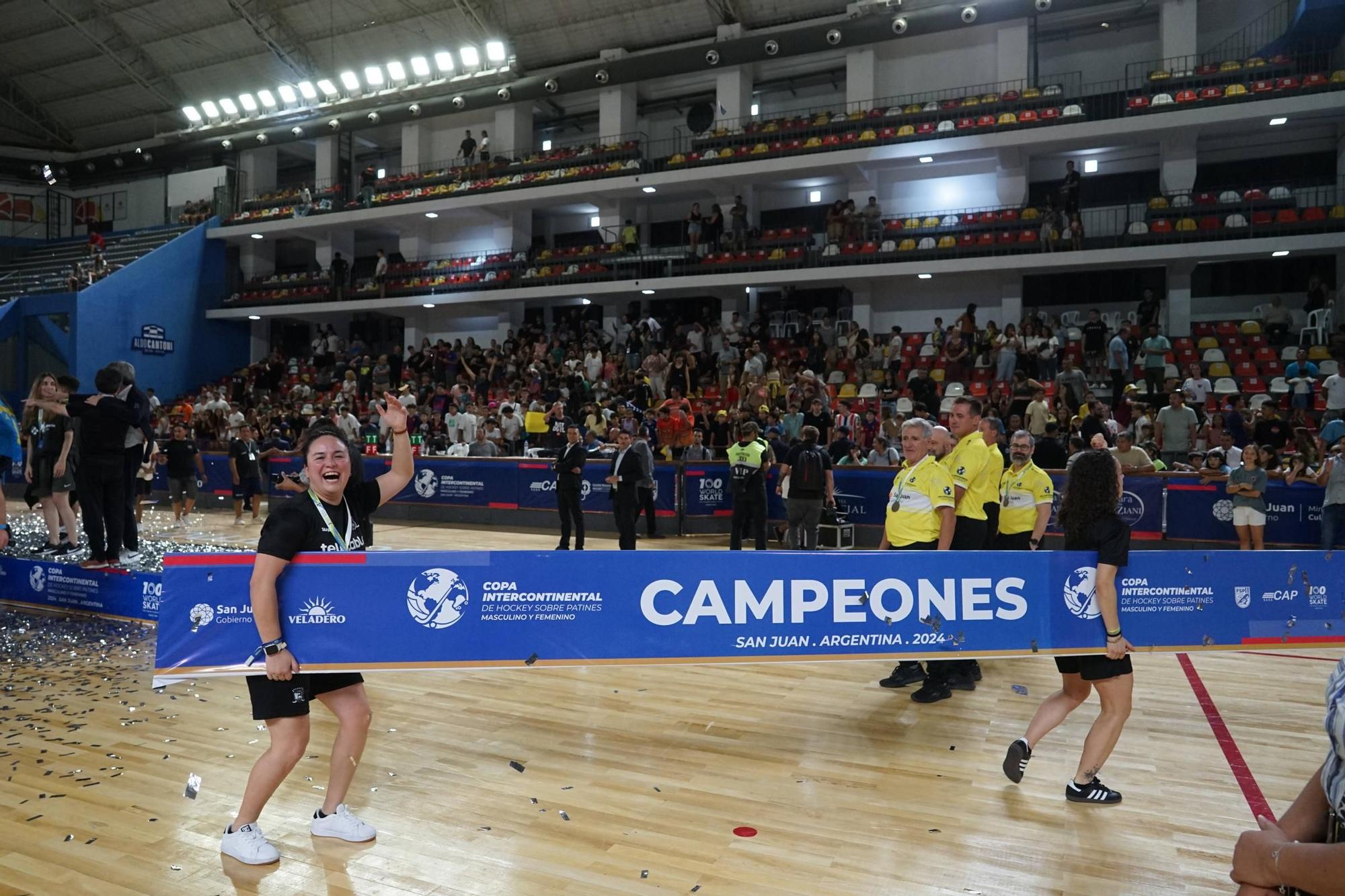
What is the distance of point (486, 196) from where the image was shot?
24500mm

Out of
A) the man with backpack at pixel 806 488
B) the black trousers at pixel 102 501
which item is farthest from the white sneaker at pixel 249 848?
the man with backpack at pixel 806 488

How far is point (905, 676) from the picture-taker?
5.93 meters

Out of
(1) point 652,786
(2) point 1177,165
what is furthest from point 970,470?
(2) point 1177,165

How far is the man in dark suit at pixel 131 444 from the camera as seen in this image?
23.5 ft

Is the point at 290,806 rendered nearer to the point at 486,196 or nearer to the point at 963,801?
the point at 963,801

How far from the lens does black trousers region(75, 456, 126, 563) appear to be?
7301 millimetres

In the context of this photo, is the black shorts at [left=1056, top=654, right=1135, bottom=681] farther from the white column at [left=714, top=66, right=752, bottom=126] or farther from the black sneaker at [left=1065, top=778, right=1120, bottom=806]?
the white column at [left=714, top=66, right=752, bottom=126]

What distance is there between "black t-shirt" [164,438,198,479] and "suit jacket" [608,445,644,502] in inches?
293

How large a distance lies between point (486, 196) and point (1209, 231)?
56.4 ft

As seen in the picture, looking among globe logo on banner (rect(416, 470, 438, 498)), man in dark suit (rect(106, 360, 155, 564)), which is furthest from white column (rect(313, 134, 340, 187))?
man in dark suit (rect(106, 360, 155, 564))

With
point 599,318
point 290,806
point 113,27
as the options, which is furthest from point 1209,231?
point 113,27

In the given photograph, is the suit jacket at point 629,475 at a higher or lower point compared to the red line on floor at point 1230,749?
higher

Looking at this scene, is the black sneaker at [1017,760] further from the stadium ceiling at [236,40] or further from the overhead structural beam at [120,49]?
the overhead structural beam at [120,49]

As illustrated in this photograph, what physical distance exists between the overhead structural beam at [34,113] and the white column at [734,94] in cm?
2526
